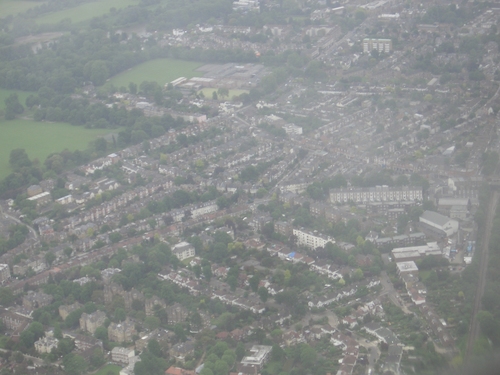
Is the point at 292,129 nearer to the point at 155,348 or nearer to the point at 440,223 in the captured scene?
the point at 440,223

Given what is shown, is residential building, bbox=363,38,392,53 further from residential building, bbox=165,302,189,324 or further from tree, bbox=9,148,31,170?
residential building, bbox=165,302,189,324

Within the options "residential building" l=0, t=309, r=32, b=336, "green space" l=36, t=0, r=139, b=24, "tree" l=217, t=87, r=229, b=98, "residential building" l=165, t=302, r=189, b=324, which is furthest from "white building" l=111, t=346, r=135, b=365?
"green space" l=36, t=0, r=139, b=24

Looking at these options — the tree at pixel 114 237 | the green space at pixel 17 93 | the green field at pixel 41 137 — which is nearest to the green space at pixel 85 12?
the green space at pixel 17 93

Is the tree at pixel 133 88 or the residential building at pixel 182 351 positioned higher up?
the residential building at pixel 182 351

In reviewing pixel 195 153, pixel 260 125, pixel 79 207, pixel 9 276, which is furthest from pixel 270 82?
pixel 9 276

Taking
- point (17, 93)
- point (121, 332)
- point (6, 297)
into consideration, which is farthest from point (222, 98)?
point (121, 332)

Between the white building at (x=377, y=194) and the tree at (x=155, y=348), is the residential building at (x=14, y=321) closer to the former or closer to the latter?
the tree at (x=155, y=348)

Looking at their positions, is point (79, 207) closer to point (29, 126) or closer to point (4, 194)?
point (4, 194)
